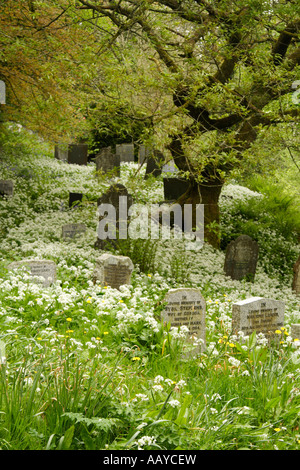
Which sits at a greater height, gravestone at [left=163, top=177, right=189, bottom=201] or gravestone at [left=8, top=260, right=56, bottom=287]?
gravestone at [left=163, top=177, right=189, bottom=201]

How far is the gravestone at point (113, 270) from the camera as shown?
30.7 feet

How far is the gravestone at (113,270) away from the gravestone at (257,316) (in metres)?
2.94

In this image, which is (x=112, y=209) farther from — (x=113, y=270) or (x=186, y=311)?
(x=186, y=311)

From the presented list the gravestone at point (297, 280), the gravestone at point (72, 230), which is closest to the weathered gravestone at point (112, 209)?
the gravestone at point (72, 230)

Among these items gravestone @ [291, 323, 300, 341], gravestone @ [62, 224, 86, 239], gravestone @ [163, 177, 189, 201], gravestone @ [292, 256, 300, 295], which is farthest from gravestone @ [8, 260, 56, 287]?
gravestone @ [163, 177, 189, 201]

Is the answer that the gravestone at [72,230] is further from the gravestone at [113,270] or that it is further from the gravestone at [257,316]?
the gravestone at [257,316]

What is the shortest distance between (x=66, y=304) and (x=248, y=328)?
233cm

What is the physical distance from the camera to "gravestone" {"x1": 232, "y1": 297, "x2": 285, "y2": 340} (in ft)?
22.1

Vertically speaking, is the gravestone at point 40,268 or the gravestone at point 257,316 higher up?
the gravestone at point 40,268

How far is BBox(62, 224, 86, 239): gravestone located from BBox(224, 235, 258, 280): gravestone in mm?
3550

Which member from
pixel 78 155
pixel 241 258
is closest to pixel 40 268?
pixel 241 258

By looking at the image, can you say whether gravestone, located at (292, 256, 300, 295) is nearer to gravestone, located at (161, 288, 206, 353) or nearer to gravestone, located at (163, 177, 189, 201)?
gravestone, located at (163, 177, 189, 201)

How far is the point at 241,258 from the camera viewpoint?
12.5m

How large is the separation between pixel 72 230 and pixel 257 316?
273 inches
